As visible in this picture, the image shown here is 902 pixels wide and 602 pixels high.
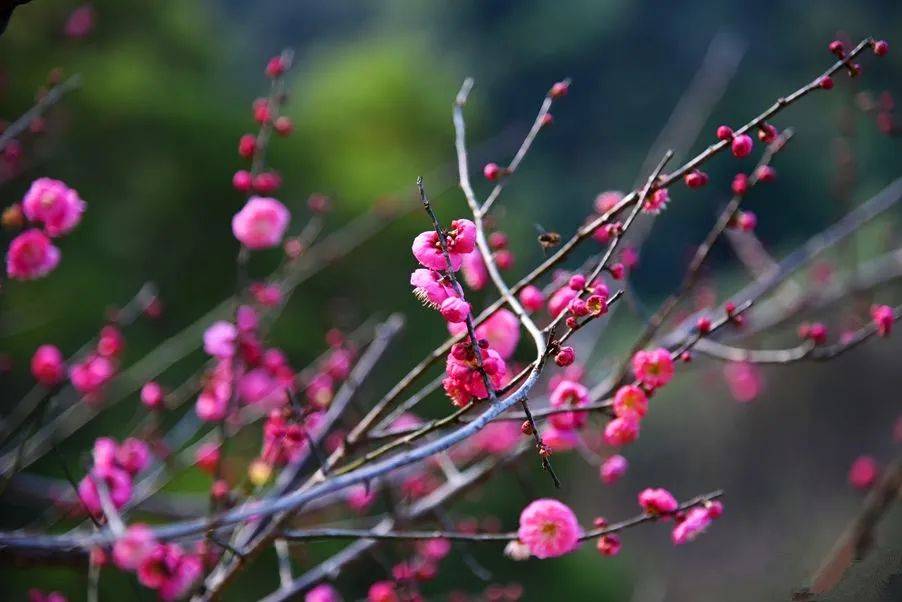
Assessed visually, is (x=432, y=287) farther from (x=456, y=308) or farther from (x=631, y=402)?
(x=631, y=402)

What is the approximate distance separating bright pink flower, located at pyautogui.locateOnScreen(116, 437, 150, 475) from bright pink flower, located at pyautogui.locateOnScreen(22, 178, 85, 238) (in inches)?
13.3

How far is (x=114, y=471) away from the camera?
1.20 metres

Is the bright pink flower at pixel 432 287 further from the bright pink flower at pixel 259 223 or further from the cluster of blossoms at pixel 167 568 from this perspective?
the bright pink flower at pixel 259 223

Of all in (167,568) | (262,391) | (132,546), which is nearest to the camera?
(132,546)

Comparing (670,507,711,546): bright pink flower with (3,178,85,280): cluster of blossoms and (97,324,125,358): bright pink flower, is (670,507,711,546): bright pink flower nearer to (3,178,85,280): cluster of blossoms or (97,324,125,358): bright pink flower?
(3,178,85,280): cluster of blossoms

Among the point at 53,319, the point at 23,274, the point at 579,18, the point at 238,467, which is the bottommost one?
the point at 23,274

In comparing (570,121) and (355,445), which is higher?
(570,121)

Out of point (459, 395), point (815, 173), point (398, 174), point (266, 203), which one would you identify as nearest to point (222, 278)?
point (398, 174)

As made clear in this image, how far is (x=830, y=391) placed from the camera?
500 cm

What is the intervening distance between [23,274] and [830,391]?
477 centimetres

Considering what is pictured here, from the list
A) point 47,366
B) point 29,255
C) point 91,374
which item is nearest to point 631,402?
point 29,255

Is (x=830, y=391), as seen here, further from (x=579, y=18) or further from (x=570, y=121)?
(x=579, y=18)

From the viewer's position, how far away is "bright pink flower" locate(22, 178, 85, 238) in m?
1.12

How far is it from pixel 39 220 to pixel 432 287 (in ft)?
2.29
